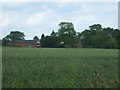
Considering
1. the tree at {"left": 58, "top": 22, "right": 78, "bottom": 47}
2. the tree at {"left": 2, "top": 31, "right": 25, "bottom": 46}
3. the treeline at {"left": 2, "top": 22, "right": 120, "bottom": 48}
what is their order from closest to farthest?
the tree at {"left": 2, "top": 31, "right": 25, "bottom": 46} < the treeline at {"left": 2, "top": 22, "right": 120, "bottom": 48} < the tree at {"left": 58, "top": 22, "right": 78, "bottom": 47}

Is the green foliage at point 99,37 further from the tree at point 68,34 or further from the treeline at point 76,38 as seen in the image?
the tree at point 68,34

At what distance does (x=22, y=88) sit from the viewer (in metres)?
3.75

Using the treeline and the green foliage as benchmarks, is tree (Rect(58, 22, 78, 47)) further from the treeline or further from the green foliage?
the green foliage

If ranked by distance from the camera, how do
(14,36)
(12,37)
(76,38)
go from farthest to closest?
1. (76,38)
2. (14,36)
3. (12,37)

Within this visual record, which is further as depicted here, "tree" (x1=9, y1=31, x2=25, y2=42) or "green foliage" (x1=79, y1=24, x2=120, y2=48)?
"green foliage" (x1=79, y1=24, x2=120, y2=48)

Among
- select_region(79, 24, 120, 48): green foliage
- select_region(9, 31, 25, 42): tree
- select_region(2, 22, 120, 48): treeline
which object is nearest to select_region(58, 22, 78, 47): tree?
select_region(2, 22, 120, 48): treeline

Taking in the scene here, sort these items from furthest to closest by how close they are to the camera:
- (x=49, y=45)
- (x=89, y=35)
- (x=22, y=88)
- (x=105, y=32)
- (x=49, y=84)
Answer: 1. (x=89, y=35)
2. (x=105, y=32)
3. (x=49, y=45)
4. (x=49, y=84)
5. (x=22, y=88)

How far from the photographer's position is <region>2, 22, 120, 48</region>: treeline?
73625mm

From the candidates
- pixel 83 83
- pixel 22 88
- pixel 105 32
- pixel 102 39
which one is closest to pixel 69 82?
pixel 83 83

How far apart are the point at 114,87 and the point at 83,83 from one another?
0.58m

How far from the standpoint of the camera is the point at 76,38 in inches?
3469

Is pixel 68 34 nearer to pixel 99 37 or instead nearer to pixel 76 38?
pixel 76 38

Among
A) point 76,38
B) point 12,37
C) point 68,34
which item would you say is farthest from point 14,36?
point 76,38

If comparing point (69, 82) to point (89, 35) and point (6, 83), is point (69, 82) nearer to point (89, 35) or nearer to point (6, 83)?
point (6, 83)
